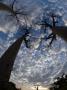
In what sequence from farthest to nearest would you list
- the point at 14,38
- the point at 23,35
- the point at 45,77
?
the point at 45,77 → the point at 14,38 → the point at 23,35

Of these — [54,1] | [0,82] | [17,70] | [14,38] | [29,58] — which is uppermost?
[54,1]

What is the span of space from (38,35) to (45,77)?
4185mm

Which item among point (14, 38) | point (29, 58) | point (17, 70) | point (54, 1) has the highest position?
point (54, 1)

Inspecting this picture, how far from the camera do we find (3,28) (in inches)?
725

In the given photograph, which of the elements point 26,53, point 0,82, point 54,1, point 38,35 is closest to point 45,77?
point 26,53

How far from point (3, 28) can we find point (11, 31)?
1122mm

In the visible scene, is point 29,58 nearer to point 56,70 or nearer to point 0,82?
point 56,70

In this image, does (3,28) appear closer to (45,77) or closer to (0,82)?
(45,77)

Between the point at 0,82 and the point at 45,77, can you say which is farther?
the point at 45,77

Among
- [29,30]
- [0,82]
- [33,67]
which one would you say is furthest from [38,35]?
[0,82]

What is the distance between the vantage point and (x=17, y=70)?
70.3ft

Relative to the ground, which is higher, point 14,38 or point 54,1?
point 54,1

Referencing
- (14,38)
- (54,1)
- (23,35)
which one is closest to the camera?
(54,1)

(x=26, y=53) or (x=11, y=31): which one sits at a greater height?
(x=11, y=31)
